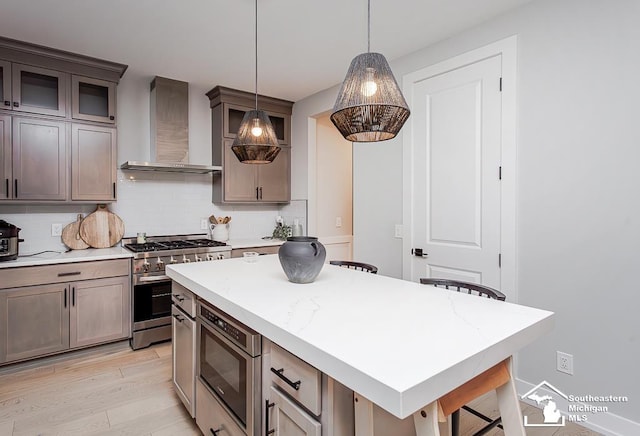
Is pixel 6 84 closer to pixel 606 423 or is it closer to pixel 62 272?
pixel 62 272

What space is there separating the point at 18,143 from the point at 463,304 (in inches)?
138

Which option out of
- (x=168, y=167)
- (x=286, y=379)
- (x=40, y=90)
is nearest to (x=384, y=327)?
(x=286, y=379)

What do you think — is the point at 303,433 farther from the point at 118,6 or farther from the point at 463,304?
the point at 118,6

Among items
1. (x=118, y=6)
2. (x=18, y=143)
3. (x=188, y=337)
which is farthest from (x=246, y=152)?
(x=18, y=143)

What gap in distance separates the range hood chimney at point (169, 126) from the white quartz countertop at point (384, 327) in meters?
2.13

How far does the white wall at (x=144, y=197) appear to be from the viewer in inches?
129

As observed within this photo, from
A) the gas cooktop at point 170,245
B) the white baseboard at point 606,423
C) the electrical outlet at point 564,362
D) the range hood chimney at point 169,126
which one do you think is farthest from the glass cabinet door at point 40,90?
the white baseboard at point 606,423

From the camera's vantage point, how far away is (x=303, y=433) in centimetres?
121

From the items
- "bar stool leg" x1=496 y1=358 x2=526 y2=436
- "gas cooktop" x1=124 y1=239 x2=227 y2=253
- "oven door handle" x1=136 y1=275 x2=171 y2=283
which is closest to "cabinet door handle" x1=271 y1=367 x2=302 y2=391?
"bar stool leg" x1=496 y1=358 x2=526 y2=436

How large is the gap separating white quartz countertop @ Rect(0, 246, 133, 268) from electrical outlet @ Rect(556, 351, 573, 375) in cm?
338

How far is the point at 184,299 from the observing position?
2.11 metres

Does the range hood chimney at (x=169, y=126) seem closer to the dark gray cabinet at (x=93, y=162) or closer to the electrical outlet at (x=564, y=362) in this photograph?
the dark gray cabinet at (x=93, y=162)

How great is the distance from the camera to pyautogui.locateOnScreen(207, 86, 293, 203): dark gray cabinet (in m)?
4.07

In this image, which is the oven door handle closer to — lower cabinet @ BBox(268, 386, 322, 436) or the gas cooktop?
the gas cooktop
